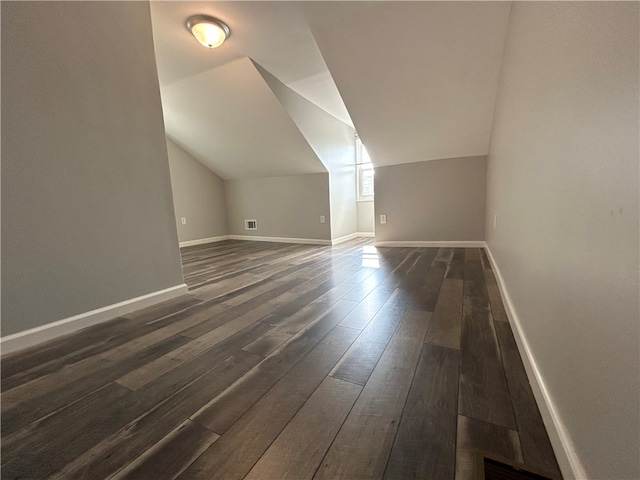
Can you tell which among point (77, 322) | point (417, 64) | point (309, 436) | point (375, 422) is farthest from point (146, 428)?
point (417, 64)

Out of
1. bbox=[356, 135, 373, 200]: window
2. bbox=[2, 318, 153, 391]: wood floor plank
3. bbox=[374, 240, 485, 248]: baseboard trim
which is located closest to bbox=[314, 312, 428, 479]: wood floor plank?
bbox=[2, 318, 153, 391]: wood floor plank

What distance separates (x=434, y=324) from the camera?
1354 mm

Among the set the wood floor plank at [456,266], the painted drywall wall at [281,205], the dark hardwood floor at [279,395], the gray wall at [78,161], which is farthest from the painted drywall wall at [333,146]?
the dark hardwood floor at [279,395]

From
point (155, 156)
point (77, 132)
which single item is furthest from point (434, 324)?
point (77, 132)

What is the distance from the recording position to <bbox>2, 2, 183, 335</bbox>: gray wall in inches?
49.4

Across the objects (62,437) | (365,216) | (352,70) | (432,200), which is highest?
(352,70)

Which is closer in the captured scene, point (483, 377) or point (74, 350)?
point (483, 377)

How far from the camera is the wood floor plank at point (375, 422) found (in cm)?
64

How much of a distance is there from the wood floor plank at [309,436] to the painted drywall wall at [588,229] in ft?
1.83

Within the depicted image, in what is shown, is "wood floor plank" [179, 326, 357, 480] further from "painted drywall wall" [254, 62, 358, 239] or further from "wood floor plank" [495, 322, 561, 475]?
"painted drywall wall" [254, 62, 358, 239]

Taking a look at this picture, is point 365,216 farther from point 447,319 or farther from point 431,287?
point 447,319

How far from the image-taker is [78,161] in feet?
4.79

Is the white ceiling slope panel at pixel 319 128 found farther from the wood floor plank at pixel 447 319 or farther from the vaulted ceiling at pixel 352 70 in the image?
the wood floor plank at pixel 447 319

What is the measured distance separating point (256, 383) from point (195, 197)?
4.79 m
